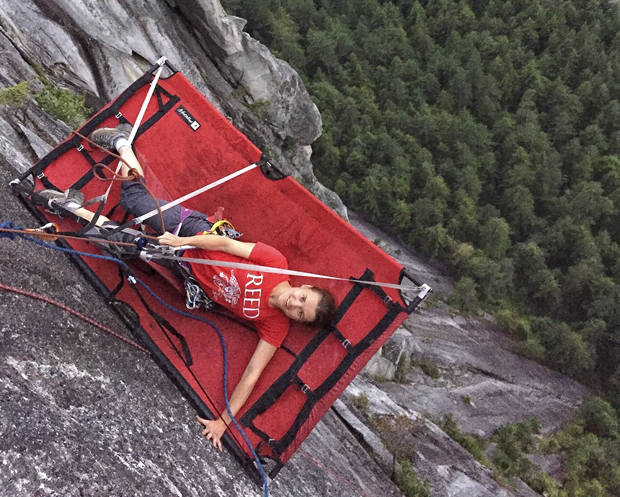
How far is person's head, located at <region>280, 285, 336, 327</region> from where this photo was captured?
3.90m

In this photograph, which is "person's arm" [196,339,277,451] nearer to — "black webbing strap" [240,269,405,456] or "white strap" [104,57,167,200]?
"black webbing strap" [240,269,405,456]

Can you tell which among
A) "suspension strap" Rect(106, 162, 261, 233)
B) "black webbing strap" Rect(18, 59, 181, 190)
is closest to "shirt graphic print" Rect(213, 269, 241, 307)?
"suspension strap" Rect(106, 162, 261, 233)

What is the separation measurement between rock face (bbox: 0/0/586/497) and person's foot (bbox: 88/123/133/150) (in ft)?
2.69

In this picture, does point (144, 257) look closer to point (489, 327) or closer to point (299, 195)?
point (299, 195)

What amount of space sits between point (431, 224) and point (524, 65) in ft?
77.8

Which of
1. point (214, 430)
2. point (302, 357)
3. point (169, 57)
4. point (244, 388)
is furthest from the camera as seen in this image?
point (169, 57)

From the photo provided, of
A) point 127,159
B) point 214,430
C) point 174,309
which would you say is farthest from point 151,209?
point 214,430

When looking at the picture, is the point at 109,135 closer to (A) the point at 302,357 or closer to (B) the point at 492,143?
(A) the point at 302,357

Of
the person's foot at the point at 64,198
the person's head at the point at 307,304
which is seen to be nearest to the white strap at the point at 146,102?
the person's foot at the point at 64,198

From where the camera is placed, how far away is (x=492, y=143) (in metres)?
40.6

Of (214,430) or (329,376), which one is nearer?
(214,430)

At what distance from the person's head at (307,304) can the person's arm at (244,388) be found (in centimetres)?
40

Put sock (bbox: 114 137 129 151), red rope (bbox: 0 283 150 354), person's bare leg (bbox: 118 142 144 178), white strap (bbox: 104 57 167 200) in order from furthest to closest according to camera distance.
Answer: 1. white strap (bbox: 104 57 167 200)
2. sock (bbox: 114 137 129 151)
3. person's bare leg (bbox: 118 142 144 178)
4. red rope (bbox: 0 283 150 354)

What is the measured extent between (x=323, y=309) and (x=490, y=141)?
40.7 metres
